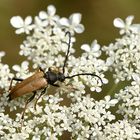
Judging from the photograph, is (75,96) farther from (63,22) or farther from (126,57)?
(63,22)

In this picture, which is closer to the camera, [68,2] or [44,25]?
[44,25]

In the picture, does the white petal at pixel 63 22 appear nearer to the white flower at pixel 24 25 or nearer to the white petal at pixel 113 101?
the white flower at pixel 24 25

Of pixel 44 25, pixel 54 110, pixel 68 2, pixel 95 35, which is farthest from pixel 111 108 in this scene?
pixel 68 2

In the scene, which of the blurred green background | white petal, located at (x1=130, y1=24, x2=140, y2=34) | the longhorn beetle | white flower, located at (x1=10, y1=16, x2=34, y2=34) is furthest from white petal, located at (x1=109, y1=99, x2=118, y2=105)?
the blurred green background

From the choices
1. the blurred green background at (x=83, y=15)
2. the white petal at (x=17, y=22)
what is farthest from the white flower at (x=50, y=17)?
the blurred green background at (x=83, y=15)

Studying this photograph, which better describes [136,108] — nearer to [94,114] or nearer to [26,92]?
[94,114]

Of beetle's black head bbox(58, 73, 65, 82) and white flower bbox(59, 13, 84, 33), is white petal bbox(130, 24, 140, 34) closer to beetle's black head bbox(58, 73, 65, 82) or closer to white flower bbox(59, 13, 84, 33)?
white flower bbox(59, 13, 84, 33)

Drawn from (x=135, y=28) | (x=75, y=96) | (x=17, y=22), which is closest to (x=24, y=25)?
(x=17, y=22)
